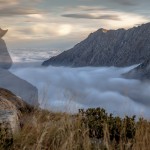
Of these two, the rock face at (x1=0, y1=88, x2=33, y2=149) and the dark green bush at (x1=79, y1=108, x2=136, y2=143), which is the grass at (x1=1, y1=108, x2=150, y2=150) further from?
the rock face at (x1=0, y1=88, x2=33, y2=149)

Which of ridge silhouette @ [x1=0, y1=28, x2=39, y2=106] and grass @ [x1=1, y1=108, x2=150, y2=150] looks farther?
ridge silhouette @ [x1=0, y1=28, x2=39, y2=106]

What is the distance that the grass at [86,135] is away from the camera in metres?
7.14

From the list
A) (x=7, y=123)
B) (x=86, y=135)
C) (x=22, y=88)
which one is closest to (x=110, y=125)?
(x=86, y=135)

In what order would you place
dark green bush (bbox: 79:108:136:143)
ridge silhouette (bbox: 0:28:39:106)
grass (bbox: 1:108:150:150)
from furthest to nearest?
ridge silhouette (bbox: 0:28:39:106)
dark green bush (bbox: 79:108:136:143)
grass (bbox: 1:108:150:150)

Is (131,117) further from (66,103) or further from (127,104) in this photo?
(66,103)

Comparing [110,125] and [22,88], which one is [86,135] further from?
[22,88]

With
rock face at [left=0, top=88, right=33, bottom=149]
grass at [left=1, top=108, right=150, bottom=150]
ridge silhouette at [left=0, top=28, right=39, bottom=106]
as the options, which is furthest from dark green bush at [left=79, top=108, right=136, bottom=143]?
ridge silhouette at [left=0, top=28, right=39, bottom=106]

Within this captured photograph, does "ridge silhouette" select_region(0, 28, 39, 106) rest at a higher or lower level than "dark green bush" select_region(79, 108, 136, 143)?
→ lower

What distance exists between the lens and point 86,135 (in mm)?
7266

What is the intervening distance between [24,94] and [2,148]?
23.8 ft

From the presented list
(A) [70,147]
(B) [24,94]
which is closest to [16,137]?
(A) [70,147]

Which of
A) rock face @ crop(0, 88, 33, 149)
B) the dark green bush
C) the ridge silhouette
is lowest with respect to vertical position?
the ridge silhouette

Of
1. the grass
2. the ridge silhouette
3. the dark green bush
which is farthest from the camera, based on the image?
the ridge silhouette

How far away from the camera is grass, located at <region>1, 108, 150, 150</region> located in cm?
714
